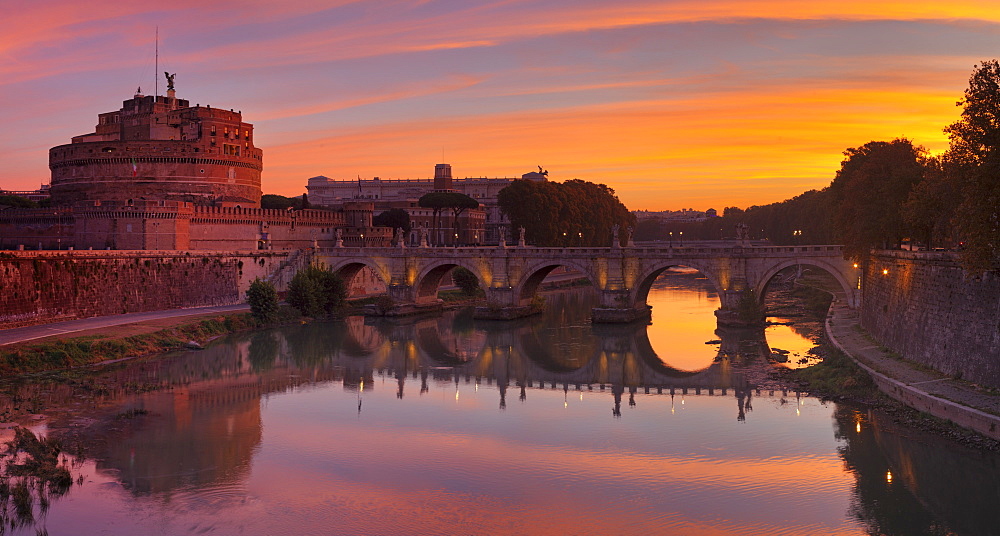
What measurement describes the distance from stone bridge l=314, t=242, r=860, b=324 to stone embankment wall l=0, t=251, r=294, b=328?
6877 millimetres

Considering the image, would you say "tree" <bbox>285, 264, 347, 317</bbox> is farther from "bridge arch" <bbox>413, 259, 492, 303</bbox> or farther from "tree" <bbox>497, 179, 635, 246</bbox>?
"tree" <bbox>497, 179, 635, 246</bbox>

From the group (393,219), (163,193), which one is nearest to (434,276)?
(163,193)

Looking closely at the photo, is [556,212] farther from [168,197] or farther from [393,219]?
[168,197]

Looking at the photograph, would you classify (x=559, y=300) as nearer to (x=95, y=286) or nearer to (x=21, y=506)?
(x=95, y=286)

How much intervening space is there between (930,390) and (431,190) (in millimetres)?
107160

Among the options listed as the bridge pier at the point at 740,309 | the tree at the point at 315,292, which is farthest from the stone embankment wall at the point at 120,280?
the bridge pier at the point at 740,309

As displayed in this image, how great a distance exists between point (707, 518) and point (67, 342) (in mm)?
28526

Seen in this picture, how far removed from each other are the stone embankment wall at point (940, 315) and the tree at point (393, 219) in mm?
58875

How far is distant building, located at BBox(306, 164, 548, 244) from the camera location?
100 meters

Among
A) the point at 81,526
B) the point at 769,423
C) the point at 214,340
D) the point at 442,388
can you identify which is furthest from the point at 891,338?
the point at 214,340

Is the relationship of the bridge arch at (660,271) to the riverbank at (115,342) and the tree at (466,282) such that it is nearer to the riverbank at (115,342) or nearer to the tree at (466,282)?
the tree at (466,282)

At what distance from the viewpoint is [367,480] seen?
73.9 feet

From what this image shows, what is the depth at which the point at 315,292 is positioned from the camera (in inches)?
2160

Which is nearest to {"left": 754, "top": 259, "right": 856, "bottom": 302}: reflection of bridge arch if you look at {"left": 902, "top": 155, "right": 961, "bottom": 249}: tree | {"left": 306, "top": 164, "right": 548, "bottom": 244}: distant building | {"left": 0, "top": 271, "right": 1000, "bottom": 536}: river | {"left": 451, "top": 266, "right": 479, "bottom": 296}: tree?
{"left": 0, "top": 271, "right": 1000, "bottom": 536}: river
